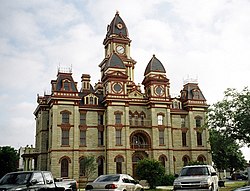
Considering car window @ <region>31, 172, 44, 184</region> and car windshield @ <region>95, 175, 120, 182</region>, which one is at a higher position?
car window @ <region>31, 172, 44, 184</region>

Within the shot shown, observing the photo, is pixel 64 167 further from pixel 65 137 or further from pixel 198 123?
pixel 198 123

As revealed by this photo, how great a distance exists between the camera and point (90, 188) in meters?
17.5

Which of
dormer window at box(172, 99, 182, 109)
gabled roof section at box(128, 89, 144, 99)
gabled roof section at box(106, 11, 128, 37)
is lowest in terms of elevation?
dormer window at box(172, 99, 182, 109)

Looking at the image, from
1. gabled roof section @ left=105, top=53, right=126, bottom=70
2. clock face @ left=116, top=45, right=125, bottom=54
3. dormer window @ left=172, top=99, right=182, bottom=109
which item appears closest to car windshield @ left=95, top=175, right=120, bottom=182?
gabled roof section @ left=105, top=53, right=126, bottom=70

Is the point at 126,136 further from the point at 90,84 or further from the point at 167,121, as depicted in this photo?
the point at 90,84

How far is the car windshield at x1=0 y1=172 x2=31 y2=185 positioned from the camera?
1454cm

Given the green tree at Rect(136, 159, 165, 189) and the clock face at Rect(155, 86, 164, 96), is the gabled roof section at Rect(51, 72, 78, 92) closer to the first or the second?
the clock face at Rect(155, 86, 164, 96)

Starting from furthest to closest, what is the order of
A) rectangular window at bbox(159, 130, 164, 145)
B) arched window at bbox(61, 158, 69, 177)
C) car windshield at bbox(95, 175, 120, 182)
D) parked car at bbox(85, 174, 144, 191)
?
1. rectangular window at bbox(159, 130, 164, 145)
2. arched window at bbox(61, 158, 69, 177)
3. car windshield at bbox(95, 175, 120, 182)
4. parked car at bbox(85, 174, 144, 191)

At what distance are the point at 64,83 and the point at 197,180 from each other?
106ft

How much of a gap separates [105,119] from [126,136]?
4.05 metres

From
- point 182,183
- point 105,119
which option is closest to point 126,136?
point 105,119

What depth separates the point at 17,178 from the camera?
48.6 feet

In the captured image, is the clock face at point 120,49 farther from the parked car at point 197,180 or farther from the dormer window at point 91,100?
the parked car at point 197,180

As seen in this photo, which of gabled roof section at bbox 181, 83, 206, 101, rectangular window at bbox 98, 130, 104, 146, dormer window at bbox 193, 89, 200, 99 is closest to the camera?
rectangular window at bbox 98, 130, 104, 146
